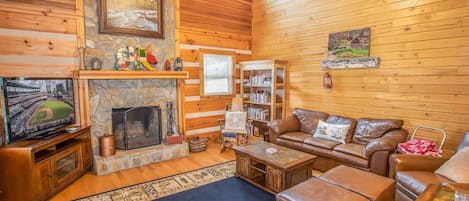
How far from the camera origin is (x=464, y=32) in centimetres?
308

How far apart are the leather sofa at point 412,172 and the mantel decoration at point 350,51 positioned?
5.49 feet

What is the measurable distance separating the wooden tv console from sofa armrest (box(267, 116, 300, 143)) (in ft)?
9.87

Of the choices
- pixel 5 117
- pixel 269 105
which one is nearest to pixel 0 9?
pixel 5 117

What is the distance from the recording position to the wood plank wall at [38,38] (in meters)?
3.23

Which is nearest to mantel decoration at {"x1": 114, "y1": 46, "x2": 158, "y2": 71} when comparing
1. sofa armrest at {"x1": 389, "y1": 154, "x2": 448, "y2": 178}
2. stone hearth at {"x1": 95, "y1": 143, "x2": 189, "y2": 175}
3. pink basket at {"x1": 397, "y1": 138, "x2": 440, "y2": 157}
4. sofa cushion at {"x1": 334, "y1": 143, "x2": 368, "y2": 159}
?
stone hearth at {"x1": 95, "y1": 143, "x2": 189, "y2": 175}

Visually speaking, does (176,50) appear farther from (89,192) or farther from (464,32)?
(464,32)

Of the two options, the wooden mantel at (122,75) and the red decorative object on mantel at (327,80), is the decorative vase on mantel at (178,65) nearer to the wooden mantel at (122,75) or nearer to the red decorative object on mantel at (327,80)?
the wooden mantel at (122,75)

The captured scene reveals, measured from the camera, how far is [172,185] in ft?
10.9

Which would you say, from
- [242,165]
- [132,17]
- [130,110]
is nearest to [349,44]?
[242,165]

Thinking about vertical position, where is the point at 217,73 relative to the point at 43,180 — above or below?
above

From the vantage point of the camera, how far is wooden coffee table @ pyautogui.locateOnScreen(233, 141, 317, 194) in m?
Result: 2.93

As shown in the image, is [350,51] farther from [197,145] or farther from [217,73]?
[197,145]

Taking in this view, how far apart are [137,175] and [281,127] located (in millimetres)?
2426

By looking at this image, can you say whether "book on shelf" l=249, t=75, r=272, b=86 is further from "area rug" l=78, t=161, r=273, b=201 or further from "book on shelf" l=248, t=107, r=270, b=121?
"area rug" l=78, t=161, r=273, b=201
